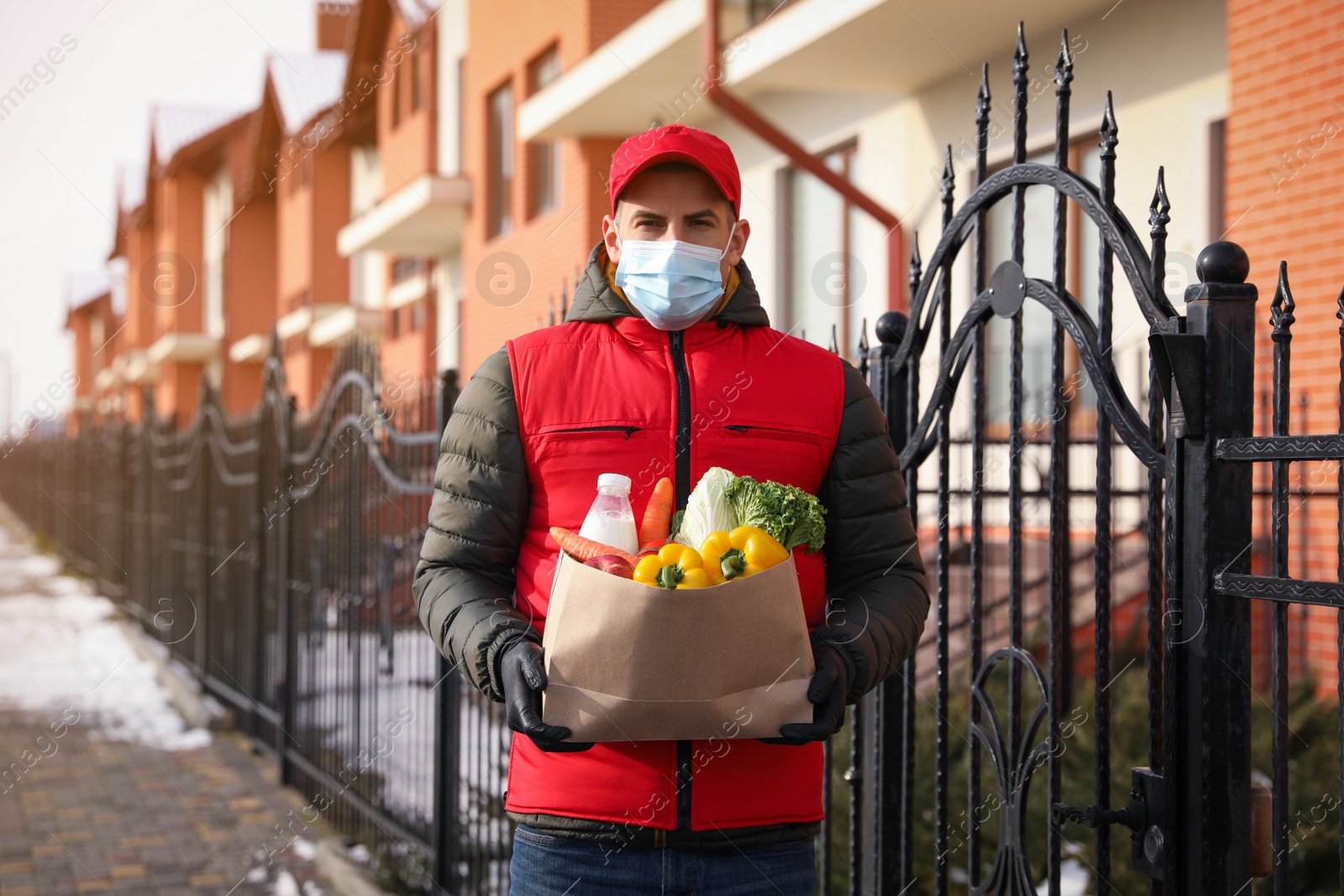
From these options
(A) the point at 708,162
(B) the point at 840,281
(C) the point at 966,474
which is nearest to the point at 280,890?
(A) the point at 708,162

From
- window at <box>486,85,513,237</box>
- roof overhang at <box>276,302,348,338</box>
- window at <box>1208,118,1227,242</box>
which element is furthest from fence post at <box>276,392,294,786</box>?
roof overhang at <box>276,302,348,338</box>

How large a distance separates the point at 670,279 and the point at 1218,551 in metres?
1.10

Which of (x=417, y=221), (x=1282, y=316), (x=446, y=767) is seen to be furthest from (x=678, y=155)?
(x=417, y=221)

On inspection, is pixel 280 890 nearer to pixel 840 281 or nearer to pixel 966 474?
pixel 966 474

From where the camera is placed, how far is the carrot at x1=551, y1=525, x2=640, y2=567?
218 centimetres

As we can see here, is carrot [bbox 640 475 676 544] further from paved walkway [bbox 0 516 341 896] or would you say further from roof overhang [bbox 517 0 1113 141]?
roof overhang [bbox 517 0 1113 141]

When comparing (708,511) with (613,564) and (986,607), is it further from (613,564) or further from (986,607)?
(986,607)

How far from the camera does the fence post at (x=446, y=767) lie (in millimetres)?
5286

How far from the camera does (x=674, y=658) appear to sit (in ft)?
6.91

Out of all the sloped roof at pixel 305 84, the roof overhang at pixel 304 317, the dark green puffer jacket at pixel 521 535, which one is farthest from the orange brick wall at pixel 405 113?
the dark green puffer jacket at pixel 521 535

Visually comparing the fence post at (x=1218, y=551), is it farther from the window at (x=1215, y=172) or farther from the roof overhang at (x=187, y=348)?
the roof overhang at (x=187, y=348)

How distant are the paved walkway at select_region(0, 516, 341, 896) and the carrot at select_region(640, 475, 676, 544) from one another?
14.5 feet

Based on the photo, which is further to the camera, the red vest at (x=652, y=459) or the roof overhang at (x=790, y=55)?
the roof overhang at (x=790, y=55)

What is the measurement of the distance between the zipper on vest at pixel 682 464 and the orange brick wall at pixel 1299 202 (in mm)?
5088
